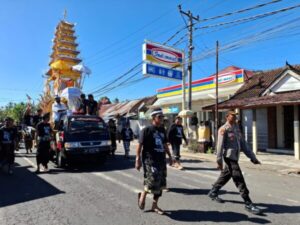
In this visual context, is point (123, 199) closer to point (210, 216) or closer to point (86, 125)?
point (210, 216)

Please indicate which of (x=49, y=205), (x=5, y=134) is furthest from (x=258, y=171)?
(x=5, y=134)

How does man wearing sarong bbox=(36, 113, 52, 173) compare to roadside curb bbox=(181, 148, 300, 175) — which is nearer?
man wearing sarong bbox=(36, 113, 52, 173)

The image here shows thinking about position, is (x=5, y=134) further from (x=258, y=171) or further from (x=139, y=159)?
(x=258, y=171)

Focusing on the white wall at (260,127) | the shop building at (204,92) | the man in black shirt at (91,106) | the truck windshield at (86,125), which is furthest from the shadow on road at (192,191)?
the shop building at (204,92)

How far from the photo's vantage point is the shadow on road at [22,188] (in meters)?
7.11

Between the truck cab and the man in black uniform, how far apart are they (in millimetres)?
1564

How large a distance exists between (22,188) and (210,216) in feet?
15.9

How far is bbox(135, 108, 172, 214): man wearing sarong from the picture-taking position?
5922 millimetres


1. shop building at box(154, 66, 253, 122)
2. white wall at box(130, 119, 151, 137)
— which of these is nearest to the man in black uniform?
shop building at box(154, 66, 253, 122)

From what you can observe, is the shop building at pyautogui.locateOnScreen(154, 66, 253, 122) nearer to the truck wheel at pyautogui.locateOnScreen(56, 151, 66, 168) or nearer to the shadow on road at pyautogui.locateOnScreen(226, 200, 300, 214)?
the truck wheel at pyautogui.locateOnScreen(56, 151, 66, 168)

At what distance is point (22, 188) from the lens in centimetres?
818

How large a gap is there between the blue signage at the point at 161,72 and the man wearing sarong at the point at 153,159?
16.1m

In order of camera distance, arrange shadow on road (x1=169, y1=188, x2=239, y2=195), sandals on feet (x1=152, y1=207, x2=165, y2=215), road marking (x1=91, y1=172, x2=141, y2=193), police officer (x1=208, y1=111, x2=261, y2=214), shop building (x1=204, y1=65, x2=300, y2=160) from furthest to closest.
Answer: shop building (x1=204, y1=65, x2=300, y2=160), road marking (x1=91, y1=172, x2=141, y2=193), shadow on road (x1=169, y1=188, x2=239, y2=195), police officer (x1=208, y1=111, x2=261, y2=214), sandals on feet (x1=152, y1=207, x2=165, y2=215)

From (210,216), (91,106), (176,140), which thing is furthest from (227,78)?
(210,216)
